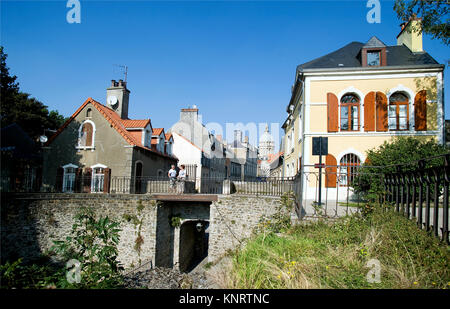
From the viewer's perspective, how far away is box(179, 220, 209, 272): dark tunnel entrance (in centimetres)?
1425

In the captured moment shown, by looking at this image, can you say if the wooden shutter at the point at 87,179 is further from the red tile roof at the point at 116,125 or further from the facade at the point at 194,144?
the facade at the point at 194,144

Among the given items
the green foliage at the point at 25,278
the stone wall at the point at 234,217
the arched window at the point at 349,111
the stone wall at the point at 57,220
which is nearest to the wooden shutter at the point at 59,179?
the stone wall at the point at 57,220

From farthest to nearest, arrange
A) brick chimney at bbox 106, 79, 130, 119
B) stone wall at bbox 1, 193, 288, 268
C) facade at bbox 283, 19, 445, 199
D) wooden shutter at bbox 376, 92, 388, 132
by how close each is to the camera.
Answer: brick chimney at bbox 106, 79, 130, 119, wooden shutter at bbox 376, 92, 388, 132, facade at bbox 283, 19, 445, 199, stone wall at bbox 1, 193, 288, 268

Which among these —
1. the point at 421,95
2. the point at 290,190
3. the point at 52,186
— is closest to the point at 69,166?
the point at 52,186

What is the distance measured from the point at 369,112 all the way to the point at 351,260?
11.9 m

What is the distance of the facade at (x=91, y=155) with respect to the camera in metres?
16.0

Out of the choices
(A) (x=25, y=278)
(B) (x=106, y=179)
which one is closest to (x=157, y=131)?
(B) (x=106, y=179)

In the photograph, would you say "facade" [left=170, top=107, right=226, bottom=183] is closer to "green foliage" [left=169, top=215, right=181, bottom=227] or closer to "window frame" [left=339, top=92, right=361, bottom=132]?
"green foliage" [left=169, top=215, right=181, bottom=227]

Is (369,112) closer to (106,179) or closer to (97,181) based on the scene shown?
(106,179)

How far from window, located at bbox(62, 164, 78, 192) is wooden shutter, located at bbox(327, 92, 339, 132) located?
16.5 metres

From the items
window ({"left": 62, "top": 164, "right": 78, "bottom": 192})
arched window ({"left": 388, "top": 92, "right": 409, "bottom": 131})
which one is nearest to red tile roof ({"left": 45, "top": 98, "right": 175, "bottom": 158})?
window ({"left": 62, "top": 164, "right": 78, "bottom": 192})

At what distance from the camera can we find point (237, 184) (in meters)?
12.8

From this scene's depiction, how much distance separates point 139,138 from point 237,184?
30.1 feet

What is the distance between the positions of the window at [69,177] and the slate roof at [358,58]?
53.1 feet
